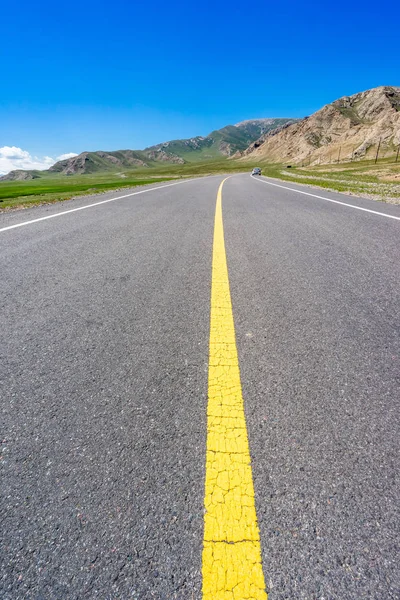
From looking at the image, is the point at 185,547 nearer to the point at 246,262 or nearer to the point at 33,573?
the point at 33,573

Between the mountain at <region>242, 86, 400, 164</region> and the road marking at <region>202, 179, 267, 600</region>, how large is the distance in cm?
10509

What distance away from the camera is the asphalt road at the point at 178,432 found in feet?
3.12

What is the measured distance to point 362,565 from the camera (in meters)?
0.94

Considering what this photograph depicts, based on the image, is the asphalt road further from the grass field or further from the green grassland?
the green grassland

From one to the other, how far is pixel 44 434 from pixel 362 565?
133cm

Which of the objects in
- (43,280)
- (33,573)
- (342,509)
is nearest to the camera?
(33,573)

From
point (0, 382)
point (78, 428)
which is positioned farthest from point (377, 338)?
point (0, 382)

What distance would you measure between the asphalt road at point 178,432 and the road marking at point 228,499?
34 mm

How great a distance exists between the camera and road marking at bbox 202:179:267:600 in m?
0.90

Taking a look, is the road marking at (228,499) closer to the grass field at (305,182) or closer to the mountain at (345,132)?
the grass field at (305,182)

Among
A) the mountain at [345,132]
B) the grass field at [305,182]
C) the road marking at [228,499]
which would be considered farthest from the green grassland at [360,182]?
the mountain at [345,132]

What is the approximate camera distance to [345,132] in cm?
11681

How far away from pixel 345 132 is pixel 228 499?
5674 inches

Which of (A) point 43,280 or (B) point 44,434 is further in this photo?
(A) point 43,280
